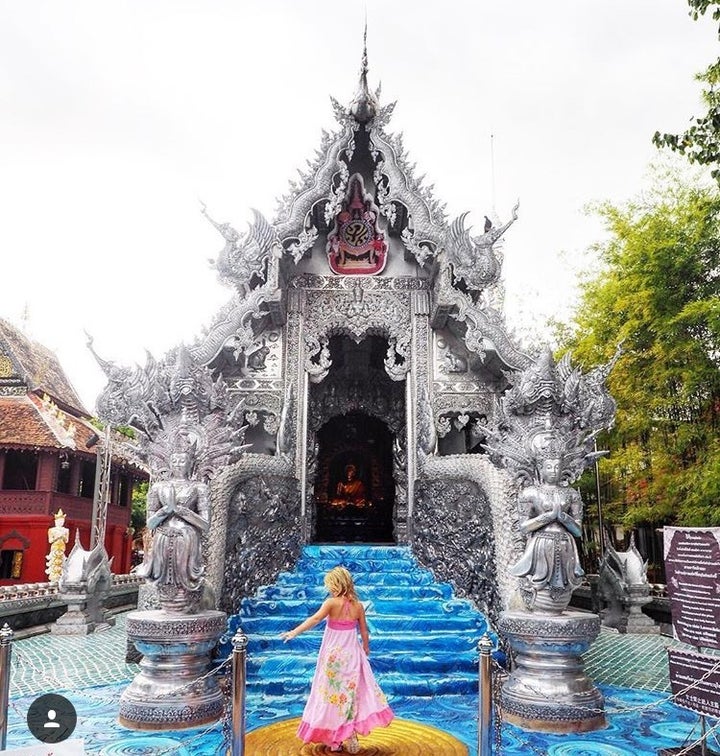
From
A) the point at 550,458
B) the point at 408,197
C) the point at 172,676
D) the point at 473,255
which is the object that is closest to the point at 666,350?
the point at 473,255

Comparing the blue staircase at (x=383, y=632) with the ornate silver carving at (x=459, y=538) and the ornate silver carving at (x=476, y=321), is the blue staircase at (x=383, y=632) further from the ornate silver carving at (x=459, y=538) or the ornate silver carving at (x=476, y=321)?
the ornate silver carving at (x=476, y=321)

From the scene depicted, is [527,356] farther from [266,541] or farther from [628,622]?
[628,622]

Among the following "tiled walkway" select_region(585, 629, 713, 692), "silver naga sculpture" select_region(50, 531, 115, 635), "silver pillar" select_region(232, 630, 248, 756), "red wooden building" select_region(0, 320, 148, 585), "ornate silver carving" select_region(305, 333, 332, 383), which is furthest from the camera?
"red wooden building" select_region(0, 320, 148, 585)

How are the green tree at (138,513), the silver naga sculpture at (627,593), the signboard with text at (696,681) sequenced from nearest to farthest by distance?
the signboard with text at (696,681) → the silver naga sculpture at (627,593) → the green tree at (138,513)

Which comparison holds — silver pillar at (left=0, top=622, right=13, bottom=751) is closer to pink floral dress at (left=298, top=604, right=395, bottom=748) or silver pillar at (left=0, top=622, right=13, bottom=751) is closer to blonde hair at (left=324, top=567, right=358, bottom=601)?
pink floral dress at (left=298, top=604, right=395, bottom=748)

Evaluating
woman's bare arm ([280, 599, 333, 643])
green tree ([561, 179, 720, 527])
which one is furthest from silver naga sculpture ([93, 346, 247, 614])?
green tree ([561, 179, 720, 527])

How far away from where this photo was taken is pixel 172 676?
4.42 metres

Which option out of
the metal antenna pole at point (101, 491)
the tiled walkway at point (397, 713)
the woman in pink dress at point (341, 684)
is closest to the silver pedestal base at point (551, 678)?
the tiled walkway at point (397, 713)

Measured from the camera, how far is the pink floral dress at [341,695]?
11.5 ft

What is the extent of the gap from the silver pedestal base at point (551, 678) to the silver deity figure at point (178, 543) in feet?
7.38

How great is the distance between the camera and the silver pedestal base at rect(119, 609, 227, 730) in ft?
13.9

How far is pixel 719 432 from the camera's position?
32.2 feet
